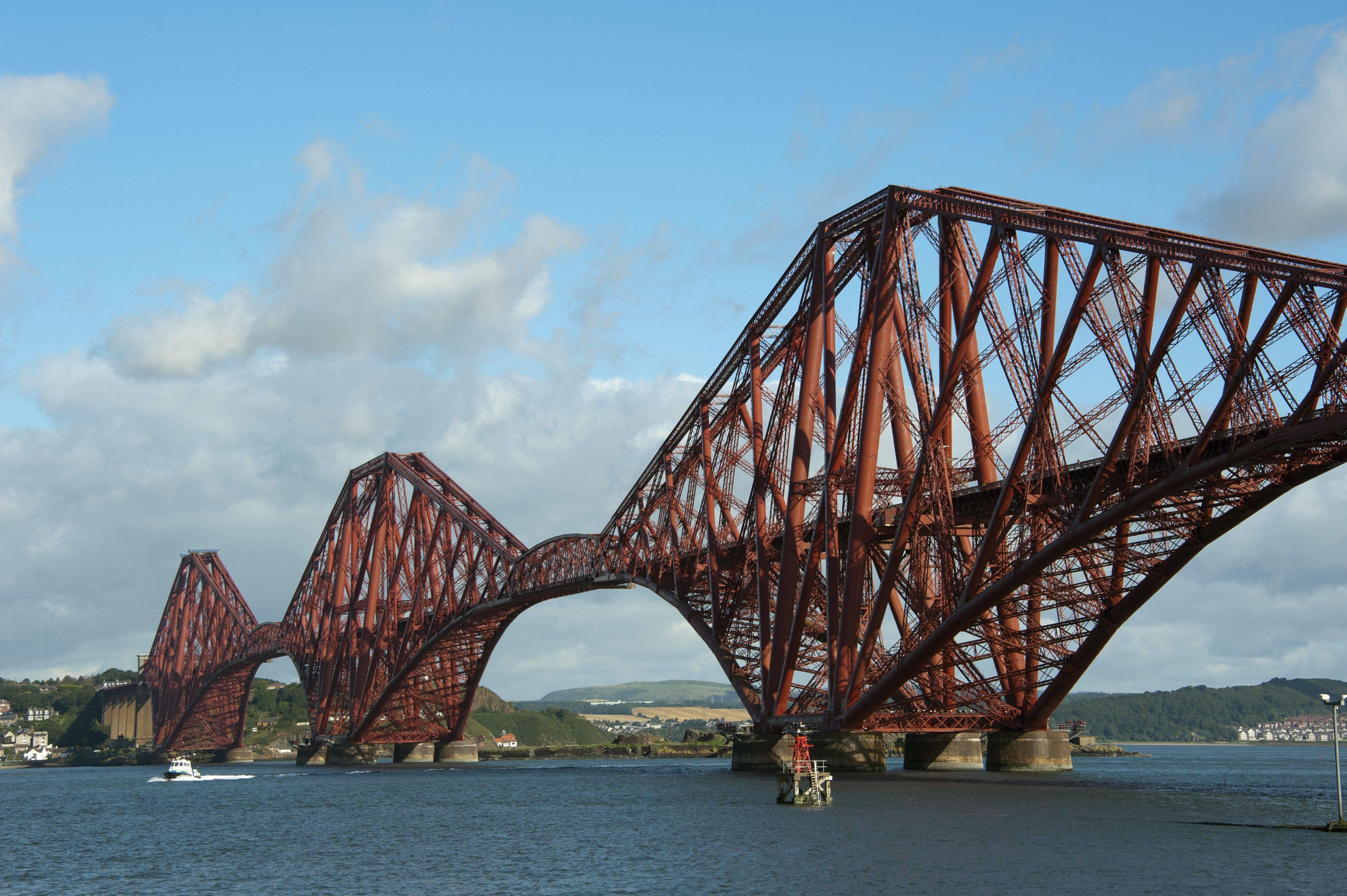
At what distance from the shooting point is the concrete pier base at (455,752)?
407 feet

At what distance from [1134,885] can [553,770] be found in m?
94.3

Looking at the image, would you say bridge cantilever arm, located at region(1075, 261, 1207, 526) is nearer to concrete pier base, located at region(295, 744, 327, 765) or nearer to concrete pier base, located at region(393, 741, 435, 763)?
concrete pier base, located at region(393, 741, 435, 763)

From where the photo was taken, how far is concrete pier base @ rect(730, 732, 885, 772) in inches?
2480

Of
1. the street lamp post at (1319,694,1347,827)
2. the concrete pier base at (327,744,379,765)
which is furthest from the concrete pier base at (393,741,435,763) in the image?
the street lamp post at (1319,694,1347,827)

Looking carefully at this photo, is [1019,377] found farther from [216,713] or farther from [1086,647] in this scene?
[216,713]

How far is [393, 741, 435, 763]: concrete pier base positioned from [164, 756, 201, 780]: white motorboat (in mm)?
18766

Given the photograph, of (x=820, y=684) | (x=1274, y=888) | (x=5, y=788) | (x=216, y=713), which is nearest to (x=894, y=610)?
(x=820, y=684)

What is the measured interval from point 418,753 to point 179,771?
70.4 feet

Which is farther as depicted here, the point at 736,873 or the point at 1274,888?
the point at 736,873

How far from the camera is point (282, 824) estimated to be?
59562 millimetres

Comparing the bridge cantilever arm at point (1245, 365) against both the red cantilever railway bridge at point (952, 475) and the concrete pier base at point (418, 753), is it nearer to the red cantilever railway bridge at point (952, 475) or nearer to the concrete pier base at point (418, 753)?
the red cantilever railway bridge at point (952, 475)

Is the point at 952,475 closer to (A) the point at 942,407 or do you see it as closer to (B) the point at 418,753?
(A) the point at 942,407

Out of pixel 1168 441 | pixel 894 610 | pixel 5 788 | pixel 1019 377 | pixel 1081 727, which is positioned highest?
pixel 1019 377

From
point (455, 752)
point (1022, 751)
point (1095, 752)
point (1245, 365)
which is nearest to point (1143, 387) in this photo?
point (1245, 365)
